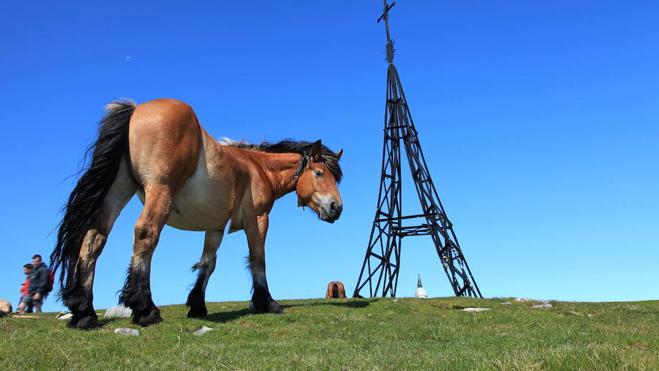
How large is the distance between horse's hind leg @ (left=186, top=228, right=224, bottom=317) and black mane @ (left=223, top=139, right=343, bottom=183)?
2.27 metres

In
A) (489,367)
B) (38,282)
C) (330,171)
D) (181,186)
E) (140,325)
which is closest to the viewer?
(489,367)

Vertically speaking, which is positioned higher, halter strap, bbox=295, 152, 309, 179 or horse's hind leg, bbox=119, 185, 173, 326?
halter strap, bbox=295, 152, 309, 179

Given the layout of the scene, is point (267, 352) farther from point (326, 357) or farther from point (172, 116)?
point (172, 116)

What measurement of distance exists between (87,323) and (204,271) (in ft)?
8.10

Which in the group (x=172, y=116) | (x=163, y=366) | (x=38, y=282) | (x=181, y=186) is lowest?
(x=163, y=366)

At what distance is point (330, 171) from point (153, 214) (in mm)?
4366

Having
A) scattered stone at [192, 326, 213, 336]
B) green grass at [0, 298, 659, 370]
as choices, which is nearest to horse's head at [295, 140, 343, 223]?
green grass at [0, 298, 659, 370]

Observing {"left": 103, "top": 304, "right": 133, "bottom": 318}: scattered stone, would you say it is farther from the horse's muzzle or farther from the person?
the person

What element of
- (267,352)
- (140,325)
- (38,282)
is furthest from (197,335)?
(38,282)

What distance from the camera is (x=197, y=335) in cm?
847

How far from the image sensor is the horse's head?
39.7 feet

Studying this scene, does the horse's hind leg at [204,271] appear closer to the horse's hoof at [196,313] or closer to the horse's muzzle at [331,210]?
the horse's hoof at [196,313]

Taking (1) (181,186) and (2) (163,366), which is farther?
(1) (181,186)

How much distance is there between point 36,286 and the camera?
16.2 meters
